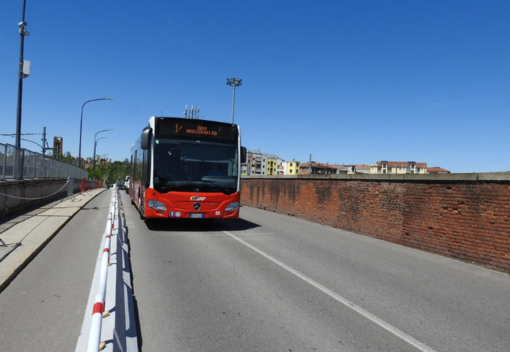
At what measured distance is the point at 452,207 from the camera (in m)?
9.47

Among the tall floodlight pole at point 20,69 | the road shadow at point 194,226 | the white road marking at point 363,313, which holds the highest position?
the tall floodlight pole at point 20,69

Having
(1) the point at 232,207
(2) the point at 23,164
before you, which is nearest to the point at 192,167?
(1) the point at 232,207

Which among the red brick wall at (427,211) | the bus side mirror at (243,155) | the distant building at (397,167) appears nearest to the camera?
the red brick wall at (427,211)

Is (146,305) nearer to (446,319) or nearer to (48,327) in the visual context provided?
(48,327)

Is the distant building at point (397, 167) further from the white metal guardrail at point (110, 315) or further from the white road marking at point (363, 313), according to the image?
the white metal guardrail at point (110, 315)

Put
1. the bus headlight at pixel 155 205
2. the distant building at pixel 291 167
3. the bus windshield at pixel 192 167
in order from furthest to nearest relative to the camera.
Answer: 1. the distant building at pixel 291 167
2. the bus windshield at pixel 192 167
3. the bus headlight at pixel 155 205

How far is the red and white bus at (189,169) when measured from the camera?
10992 millimetres

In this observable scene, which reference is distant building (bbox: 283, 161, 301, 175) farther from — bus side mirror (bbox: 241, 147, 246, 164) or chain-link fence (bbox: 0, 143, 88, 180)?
bus side mirror (bbox: 241, 147, 246, 164)

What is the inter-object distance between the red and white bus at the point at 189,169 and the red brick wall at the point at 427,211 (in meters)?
4.48

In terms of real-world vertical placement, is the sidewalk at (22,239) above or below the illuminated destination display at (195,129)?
below

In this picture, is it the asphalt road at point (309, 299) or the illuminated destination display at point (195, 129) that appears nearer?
the asphalt road at point (309, 299)

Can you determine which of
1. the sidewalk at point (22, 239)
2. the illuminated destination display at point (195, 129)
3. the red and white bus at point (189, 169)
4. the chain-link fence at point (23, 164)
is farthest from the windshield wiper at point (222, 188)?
the chain-link fence at point (23, 164)

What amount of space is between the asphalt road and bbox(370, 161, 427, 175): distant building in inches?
5437

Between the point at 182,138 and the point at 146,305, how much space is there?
7.13m
